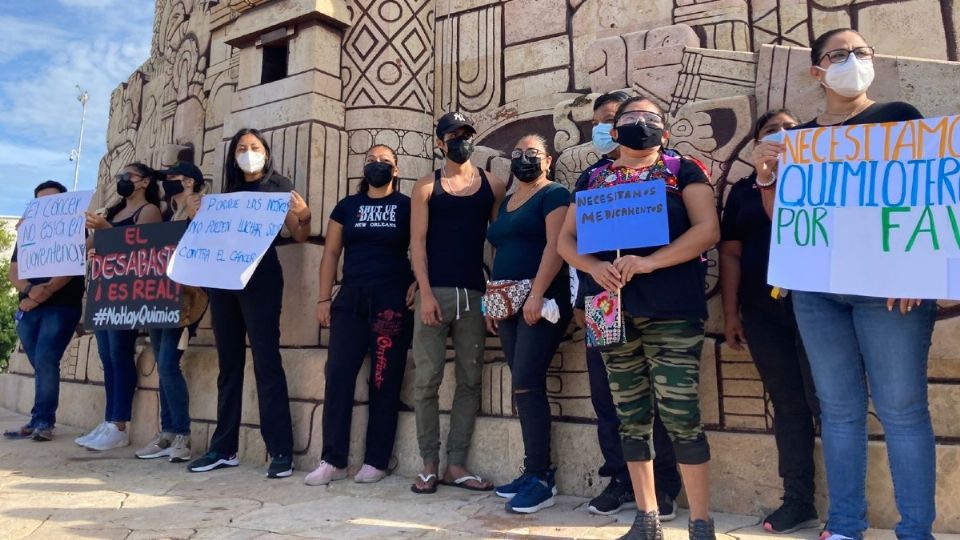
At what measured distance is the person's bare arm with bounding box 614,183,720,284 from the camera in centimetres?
244

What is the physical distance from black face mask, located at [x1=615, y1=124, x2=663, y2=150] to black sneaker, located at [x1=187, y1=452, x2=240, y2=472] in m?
2.88

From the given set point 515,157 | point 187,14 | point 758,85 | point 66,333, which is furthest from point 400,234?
point 187,14

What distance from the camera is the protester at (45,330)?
16.1 ft

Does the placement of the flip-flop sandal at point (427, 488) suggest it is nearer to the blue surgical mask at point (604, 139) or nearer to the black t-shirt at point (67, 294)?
the blue surgical mask at point (604, 139)

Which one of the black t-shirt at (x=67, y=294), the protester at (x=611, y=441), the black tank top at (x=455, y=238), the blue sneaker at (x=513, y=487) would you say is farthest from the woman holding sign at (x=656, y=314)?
the black t-shirt at (x=67, y=294)

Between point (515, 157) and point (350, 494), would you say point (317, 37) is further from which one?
point (350, 494)

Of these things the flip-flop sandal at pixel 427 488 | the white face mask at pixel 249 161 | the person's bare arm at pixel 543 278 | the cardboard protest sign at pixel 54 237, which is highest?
the white face mask at pixel 249 161

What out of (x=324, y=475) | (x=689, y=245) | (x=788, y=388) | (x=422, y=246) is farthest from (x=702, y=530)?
(x=324, y=475)

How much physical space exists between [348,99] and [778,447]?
11.2 ft

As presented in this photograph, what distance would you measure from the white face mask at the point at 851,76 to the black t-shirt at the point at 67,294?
4.90m

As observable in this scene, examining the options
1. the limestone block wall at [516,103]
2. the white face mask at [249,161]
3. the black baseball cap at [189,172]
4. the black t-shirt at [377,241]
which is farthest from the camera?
the black baseball cap at [189,172]

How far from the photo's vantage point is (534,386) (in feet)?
10.4

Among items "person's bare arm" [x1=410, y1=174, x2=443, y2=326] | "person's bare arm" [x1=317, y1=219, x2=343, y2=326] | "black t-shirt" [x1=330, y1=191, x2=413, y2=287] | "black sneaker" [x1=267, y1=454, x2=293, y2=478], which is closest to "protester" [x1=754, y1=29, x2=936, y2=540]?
"person's bare arm" [x1=410, y1=174, x2=443, y2=326]

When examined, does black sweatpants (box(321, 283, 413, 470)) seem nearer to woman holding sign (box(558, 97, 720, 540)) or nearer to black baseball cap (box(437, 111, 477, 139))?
black baseball cap (box(437, 111, 477, 139))
